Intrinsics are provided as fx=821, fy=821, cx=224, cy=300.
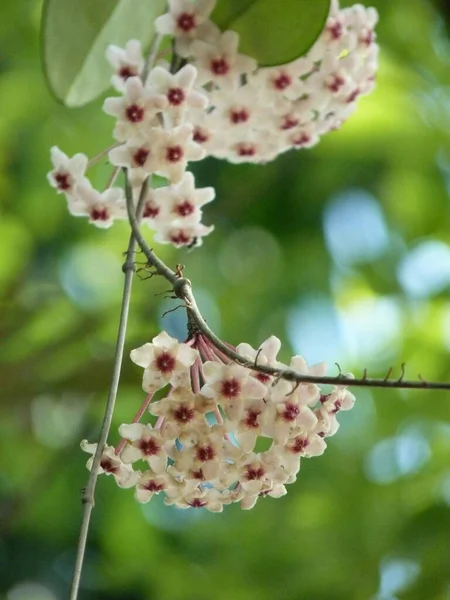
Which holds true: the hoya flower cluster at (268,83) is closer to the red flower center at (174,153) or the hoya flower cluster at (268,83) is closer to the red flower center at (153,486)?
the red flower center at (174,153)

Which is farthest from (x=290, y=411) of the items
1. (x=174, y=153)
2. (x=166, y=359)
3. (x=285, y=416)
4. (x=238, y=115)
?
(x=238, y=115)

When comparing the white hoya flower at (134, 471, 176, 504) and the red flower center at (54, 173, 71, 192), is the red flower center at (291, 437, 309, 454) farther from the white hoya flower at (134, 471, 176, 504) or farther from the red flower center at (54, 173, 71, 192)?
the red flower center at (54, 173, 71, 192)

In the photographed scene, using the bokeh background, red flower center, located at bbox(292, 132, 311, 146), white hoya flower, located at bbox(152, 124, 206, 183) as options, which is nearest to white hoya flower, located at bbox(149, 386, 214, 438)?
white hoya flower, located at bbox(152, 124, 206, 183)

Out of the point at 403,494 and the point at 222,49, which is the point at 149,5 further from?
the point at 403,494

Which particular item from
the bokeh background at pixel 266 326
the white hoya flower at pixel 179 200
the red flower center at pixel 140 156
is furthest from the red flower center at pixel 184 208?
the bokeh background at pixel 266 326

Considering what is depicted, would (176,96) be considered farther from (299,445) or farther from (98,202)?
(299,445)

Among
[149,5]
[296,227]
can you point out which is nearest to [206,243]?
[296,227]
